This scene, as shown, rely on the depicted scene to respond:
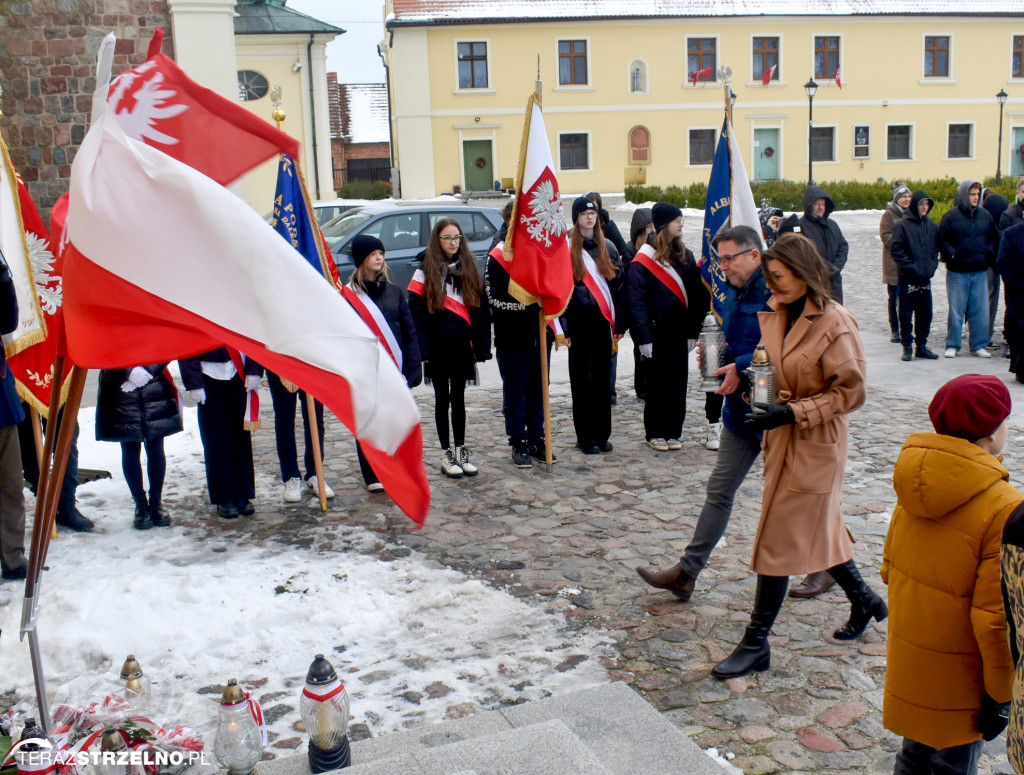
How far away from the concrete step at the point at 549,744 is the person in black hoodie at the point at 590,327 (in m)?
4.11

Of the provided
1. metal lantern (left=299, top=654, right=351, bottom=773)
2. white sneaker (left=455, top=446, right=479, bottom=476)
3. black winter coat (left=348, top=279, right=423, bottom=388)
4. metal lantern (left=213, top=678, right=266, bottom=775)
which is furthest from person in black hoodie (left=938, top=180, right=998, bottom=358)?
metal lantern (left=213, top=678, right=266, bottom=775)

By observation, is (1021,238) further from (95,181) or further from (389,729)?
(95,181)

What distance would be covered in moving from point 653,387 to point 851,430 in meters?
1.81

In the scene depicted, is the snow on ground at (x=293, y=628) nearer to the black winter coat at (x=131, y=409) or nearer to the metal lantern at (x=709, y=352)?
the black winter coat at (x=131, y=409)

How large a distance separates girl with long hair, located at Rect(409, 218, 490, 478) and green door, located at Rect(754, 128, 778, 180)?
131 feet

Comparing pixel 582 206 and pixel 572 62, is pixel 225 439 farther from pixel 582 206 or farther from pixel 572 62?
pixel 572 62

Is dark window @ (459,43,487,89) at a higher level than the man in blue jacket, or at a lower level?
higher

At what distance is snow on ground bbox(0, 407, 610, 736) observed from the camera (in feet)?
14.2

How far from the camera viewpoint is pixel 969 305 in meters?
11.1

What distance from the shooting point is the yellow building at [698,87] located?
41938mm

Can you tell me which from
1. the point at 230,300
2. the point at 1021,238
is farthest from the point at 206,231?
the point at 1021,238

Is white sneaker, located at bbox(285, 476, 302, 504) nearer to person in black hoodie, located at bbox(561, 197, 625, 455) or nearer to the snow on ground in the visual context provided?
the snow on ground

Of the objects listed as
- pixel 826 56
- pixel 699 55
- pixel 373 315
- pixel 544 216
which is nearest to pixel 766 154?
pixel 826 56

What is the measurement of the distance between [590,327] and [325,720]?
5.04 m
